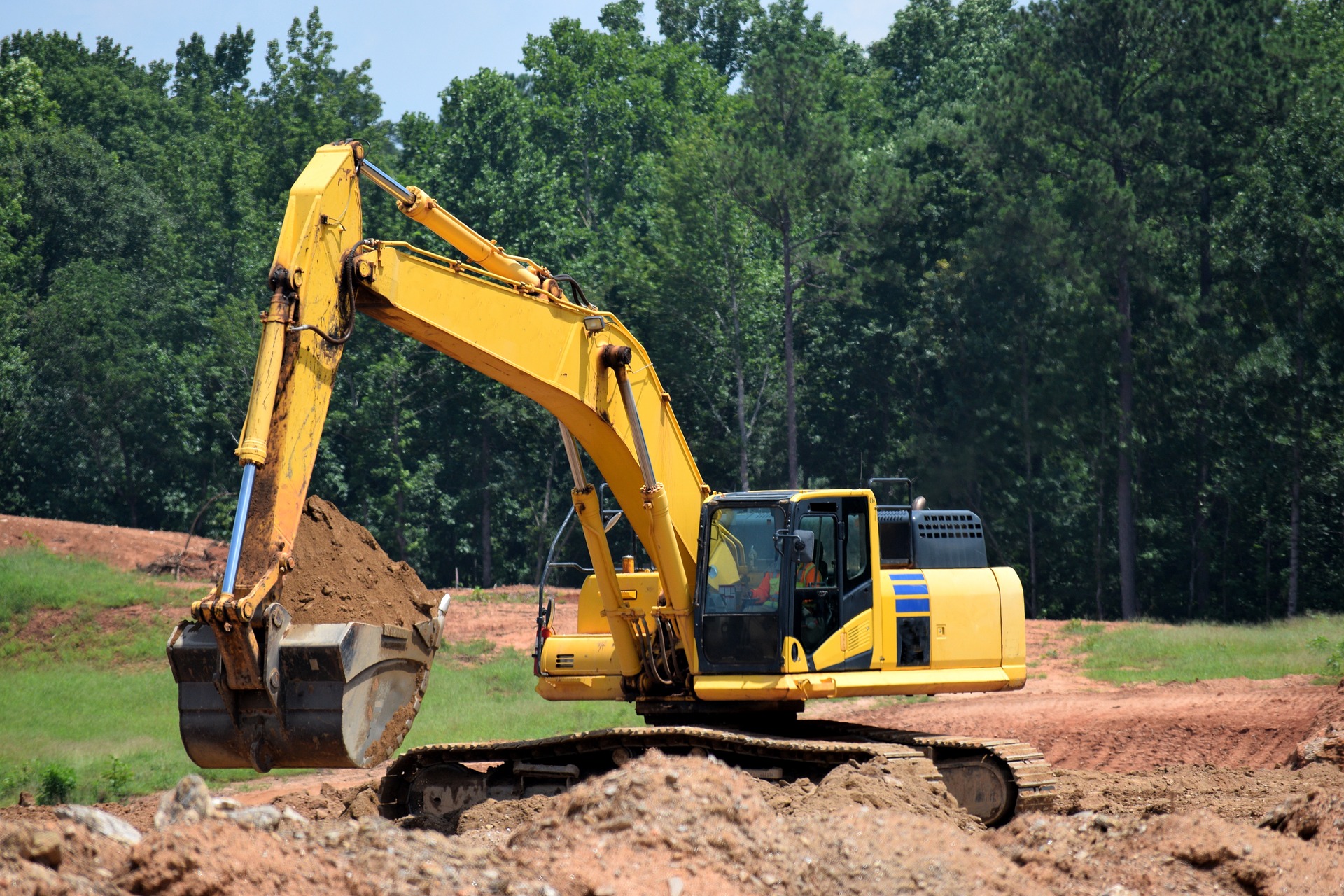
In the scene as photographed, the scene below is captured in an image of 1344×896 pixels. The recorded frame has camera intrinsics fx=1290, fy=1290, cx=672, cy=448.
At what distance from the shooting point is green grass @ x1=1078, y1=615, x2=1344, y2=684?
72.5 ft

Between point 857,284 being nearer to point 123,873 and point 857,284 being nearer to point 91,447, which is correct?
point 91,447

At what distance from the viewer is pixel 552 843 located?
22.7 ft

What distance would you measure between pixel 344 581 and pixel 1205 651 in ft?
63.9

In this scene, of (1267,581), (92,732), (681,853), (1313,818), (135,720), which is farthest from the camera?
(1267,581)

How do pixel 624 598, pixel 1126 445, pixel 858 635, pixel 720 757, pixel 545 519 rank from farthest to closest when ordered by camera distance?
pixel 545 519 → pixel 1126 445 → pixel 624 598 → pixel 858 635 → pixel 720 757

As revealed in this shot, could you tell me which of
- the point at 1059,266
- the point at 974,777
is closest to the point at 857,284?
the point at 1059,266

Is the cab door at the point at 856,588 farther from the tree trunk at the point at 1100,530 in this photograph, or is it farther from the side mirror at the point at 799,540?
the tree trunk at the point at 1100,530

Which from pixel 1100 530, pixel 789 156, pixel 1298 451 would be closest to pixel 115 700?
pixel 1298 451

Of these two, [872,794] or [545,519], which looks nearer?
[872,794]

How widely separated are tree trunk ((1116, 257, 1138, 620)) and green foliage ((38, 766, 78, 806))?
3012 centimetres

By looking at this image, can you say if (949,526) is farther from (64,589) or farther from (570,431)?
(64,589)

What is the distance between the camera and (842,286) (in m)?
45.9

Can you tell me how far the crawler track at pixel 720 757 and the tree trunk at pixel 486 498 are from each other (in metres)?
37.3

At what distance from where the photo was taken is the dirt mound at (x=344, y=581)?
9578 mm
